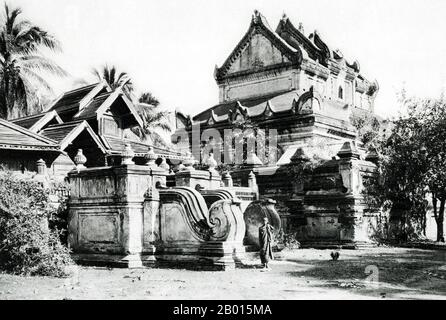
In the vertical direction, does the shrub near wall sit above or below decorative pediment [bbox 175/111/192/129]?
below

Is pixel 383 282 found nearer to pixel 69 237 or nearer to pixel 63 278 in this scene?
pixel 63 278

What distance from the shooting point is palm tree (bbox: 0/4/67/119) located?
24.9 metres

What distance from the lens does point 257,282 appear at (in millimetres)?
11664

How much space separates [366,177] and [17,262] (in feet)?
45.6

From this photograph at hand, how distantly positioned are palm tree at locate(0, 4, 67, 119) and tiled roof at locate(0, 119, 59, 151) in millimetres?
5062

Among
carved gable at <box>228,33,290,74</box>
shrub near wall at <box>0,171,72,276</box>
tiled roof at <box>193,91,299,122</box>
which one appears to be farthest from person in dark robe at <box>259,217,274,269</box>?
carved gable at <box>228,33,290,74</box>

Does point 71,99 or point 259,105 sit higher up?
point 259,105

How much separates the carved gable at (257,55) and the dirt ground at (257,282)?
22.1 meters

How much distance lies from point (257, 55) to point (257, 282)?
89.1ft

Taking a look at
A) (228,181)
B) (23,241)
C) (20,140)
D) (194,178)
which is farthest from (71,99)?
(23,241)

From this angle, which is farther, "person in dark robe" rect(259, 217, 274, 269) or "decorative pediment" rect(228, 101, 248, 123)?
"decorative pediment" rect(228, 101, 248, 123)

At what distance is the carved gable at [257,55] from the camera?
35.8 m

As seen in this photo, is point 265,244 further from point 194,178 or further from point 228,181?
point 228,181

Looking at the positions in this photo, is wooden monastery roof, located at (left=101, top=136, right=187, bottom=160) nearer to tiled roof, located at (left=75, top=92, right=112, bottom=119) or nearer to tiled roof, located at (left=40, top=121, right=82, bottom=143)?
tiled roof, located at (left=75, top=92, right=112, bottom=119)
